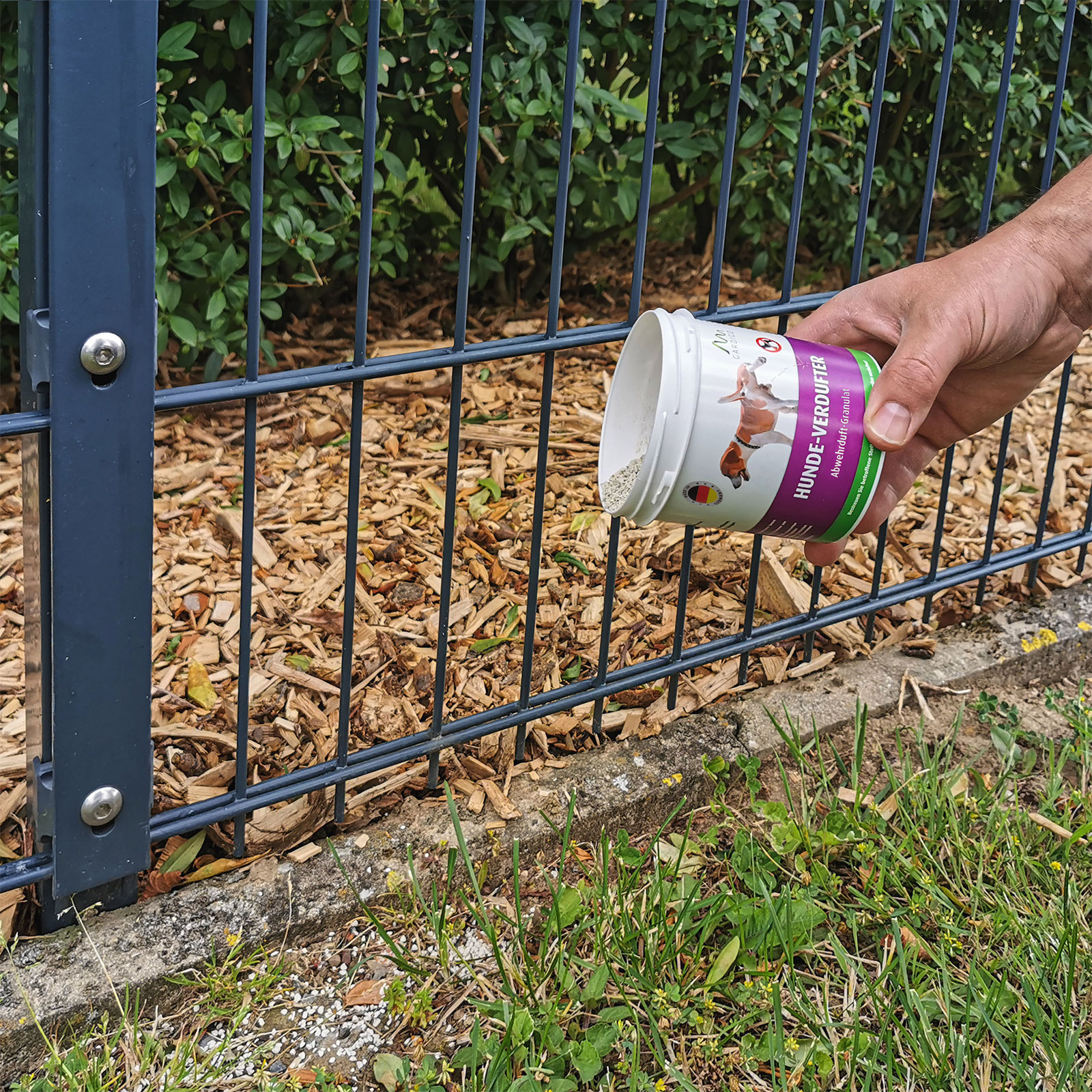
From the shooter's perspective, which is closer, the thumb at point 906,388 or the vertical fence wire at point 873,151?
the thumb at point 906,388

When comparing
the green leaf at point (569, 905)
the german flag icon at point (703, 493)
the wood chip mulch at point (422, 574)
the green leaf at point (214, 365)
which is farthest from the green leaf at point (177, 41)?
the green leaf at point (569, 905)

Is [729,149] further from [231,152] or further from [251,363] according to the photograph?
[231,152]

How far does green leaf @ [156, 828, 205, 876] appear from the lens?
2.18 m

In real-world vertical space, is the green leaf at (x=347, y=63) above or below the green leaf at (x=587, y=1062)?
above

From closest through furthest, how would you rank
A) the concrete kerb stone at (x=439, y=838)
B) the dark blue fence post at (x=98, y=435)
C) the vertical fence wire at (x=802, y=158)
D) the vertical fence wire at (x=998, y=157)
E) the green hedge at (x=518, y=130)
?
the dark blue fence post at (x=98, y=435)
the concrete kerb stone at (x=439, y=838)
the vertical fence wire at (x=802, y=158)
the vertical fence wire at (x=998, y=157)
the green hedge at (x=518, y=130)

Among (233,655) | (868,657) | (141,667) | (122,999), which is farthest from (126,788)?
(868,657)

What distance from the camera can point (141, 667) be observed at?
74.9 inches

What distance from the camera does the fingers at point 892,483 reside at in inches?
85.0

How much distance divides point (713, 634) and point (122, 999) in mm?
1472

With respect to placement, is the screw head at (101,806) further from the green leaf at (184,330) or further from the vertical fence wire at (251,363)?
the green leaf at (184,330)

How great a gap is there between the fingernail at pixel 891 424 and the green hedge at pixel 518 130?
1.74 meters

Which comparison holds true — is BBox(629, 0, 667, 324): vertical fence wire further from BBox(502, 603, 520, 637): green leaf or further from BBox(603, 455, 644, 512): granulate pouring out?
BBox(502, 603, 520, 637): green leaf

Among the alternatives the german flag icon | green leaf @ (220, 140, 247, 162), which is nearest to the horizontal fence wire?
the german flag icon

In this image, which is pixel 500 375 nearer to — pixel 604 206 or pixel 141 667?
pixel 604 206
